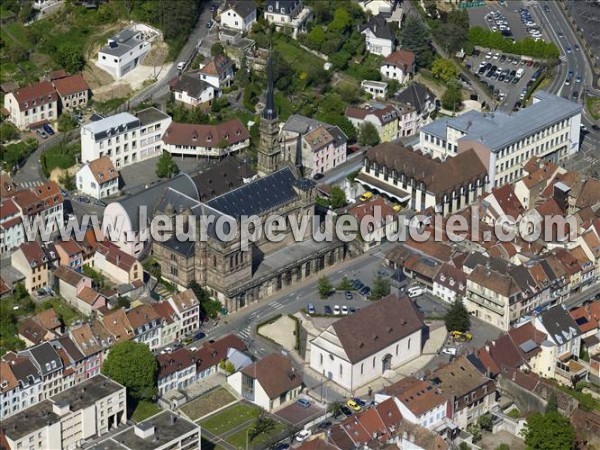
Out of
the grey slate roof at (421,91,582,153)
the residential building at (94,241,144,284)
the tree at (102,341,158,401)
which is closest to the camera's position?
the tree at (102,341,158,401)

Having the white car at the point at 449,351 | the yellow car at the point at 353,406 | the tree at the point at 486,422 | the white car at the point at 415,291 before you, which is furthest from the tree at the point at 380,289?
the tree at the point at 486,422

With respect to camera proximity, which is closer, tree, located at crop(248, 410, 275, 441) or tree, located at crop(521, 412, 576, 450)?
tree, located at crop(521, 412, 576, 450)

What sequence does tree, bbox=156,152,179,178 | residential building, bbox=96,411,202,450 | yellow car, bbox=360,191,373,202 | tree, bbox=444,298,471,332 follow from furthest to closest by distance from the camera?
tree, bbox=156,152,179,178
yellow car, bbox=360,191,373,202
tree, bbox=444,298,471,332
residential building, bbox=96,411,202,450

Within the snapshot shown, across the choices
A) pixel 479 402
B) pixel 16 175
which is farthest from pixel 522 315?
pixel 16 175

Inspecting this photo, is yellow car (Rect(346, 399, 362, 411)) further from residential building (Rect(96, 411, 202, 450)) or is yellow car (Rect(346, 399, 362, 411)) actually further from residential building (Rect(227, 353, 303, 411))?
A: residential building (Rect(96, 411, 202, 450))

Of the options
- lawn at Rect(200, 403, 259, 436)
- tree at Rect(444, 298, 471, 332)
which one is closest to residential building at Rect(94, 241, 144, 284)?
lawn at Rect(200, 403, 259, 436)

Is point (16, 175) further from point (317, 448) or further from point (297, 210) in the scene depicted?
point (317, 448)

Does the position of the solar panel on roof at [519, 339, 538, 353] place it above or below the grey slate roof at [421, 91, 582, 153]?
below

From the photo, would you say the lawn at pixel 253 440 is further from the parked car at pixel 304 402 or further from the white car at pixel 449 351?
the white car at pixel 449 351
